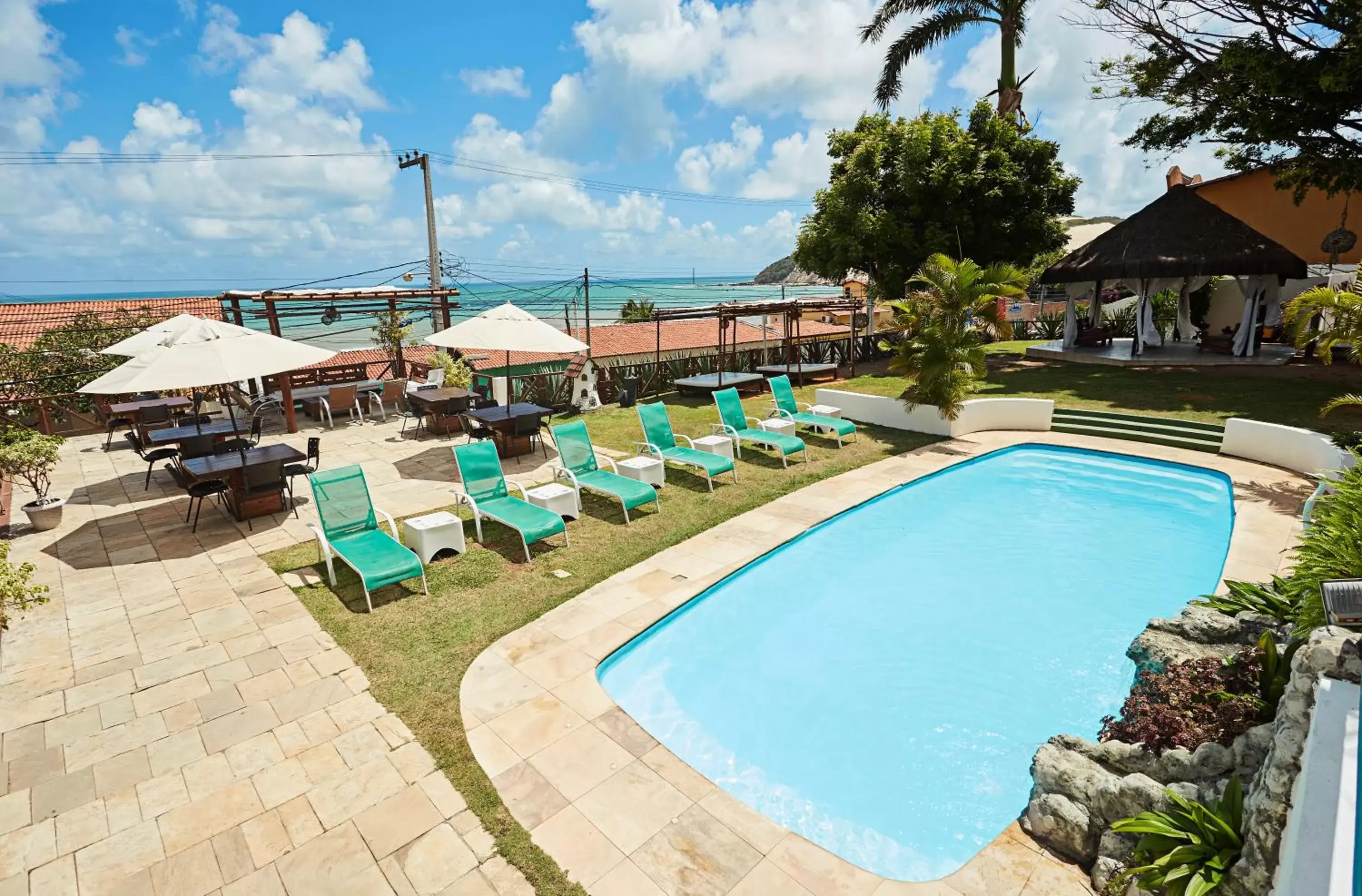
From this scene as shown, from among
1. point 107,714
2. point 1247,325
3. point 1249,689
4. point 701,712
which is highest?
point 1247,325

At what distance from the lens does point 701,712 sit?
5.89 meters

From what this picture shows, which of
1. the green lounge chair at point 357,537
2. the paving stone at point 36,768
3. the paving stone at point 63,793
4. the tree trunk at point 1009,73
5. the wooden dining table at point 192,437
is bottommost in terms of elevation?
the paving stone at point 63,793

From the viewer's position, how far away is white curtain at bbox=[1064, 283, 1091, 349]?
2258 cm

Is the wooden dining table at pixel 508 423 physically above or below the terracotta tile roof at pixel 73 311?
below

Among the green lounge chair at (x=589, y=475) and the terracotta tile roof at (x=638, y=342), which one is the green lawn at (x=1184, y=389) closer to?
the terracotta tile roof at (x=638, y=342)

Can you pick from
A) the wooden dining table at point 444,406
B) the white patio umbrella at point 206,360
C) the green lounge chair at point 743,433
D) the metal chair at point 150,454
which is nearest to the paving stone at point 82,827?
the white patio umbrella at point 206,360

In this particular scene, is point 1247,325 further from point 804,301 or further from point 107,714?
point 107,714

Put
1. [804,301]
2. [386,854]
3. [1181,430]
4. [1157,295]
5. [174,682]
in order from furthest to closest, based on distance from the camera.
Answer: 1. [1157,295]
2. [804,301]
3. [1181,430]
4. [174,682]
5. [386,854]

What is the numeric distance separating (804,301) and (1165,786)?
1730 cm

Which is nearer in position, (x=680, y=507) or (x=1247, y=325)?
(x=680, y=507)

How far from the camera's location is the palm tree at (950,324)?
13117mm

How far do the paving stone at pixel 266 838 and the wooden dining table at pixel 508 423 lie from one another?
8478 mm

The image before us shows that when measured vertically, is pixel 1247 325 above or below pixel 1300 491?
above

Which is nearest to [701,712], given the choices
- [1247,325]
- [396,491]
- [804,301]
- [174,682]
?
[174,682]
